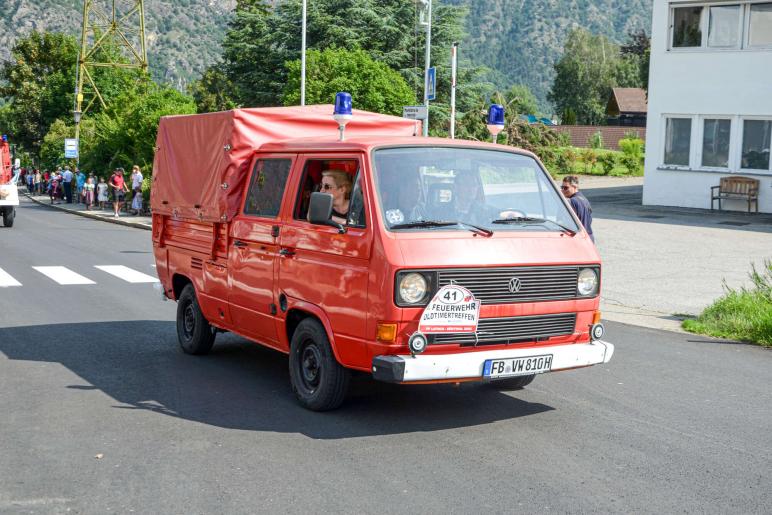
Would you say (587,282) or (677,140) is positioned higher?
(677,140)

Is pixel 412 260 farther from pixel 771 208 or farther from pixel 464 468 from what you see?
pixel 771 208

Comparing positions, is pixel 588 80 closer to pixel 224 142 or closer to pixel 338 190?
pixel 224 142

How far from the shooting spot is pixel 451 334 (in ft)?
21.9

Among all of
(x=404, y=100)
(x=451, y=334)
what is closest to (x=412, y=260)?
(x=451, y=334)

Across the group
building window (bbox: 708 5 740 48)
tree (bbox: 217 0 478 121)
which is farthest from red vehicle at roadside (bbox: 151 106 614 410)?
tree (bbox: 217 0 478 121)

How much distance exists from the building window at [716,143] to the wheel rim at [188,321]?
23.3 metres

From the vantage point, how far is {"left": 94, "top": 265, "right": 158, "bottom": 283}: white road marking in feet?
53.4

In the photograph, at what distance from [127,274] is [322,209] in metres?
11.0

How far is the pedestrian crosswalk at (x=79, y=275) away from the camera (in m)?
16.0

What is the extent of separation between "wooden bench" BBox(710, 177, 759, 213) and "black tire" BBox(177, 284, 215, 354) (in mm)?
22189

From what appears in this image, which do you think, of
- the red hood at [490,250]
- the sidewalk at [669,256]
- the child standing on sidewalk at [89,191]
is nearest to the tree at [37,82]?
the child standing on sidewalk at [89,191]

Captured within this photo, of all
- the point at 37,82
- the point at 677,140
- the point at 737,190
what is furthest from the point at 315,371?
the point at 37,82

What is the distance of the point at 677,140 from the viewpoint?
102 feet

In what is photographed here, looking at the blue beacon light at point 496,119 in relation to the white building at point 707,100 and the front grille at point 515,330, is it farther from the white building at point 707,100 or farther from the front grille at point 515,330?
the white building at point 707,100
